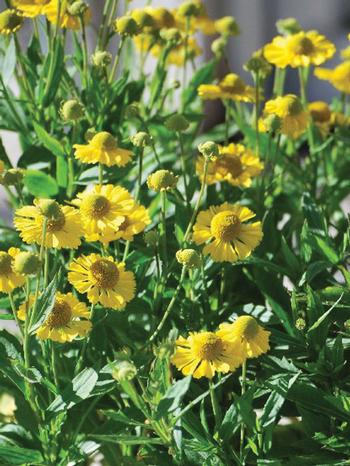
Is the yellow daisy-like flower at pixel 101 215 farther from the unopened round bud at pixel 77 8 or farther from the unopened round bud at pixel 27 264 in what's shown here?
the unopened round bud at pixel 77 8

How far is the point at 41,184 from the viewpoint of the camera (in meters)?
0.88

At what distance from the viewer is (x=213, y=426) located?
0.77 metres

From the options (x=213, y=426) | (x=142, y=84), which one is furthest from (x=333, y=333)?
(x=142, y=84)

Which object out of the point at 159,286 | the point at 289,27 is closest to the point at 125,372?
the point at 159,286

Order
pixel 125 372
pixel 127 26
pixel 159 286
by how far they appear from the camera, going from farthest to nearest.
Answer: pixel 127 26 < pixel 159 286 < pixel 125 372

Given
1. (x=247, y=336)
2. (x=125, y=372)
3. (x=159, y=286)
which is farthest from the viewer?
(x=159, y=286)

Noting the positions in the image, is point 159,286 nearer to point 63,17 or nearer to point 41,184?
point 41,184

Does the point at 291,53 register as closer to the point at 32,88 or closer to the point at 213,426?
the point at 32,88

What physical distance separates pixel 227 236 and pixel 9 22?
0.33 m

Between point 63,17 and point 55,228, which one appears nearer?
point 55,228

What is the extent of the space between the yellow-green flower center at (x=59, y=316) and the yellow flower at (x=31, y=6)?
0.35 metres

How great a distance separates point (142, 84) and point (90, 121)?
0.32ft

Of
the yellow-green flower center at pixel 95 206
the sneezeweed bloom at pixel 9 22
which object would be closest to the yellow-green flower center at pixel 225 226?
the yellow-green flower center at pixel 95 206

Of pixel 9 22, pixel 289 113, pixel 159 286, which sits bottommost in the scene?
pixel 159 286
